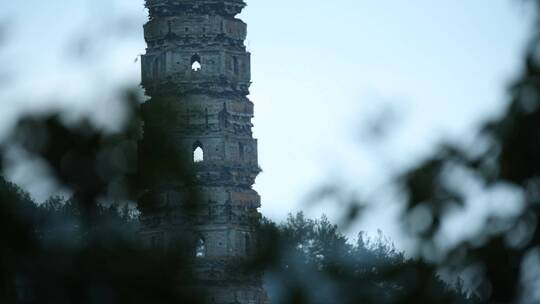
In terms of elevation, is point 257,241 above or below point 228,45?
below

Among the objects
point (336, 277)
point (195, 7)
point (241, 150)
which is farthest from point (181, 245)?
point (195, 7)

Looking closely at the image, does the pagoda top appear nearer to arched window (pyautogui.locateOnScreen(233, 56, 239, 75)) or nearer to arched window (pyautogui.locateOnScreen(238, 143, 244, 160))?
arched window (pyautogui.locateOnScreen(233, 56, 239, 75))

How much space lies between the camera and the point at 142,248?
24.3 feet

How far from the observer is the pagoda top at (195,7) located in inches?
2116

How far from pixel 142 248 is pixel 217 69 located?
46.6 metres

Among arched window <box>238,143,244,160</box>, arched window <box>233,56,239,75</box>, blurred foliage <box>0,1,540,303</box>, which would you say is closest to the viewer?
blurred foliage <box>0,1,540,303</box>

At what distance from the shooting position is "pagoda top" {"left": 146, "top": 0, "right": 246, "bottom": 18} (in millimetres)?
53750

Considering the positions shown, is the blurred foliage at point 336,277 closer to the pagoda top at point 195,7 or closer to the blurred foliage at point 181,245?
the blurred foliage at point 181,245

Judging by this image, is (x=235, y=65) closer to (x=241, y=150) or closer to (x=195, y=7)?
(x=195, y=7)

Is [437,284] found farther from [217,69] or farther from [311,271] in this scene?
[217,69]

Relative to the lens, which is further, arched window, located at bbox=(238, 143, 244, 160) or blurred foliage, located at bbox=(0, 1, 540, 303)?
arched window, located at bbox=(238, 143, 244, 160)

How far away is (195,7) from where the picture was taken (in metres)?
54.5

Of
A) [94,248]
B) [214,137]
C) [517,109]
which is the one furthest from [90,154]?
[214,137]

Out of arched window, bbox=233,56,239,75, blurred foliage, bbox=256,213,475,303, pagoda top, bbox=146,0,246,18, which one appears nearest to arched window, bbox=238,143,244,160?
arched window, bbox=233,56,239,75
